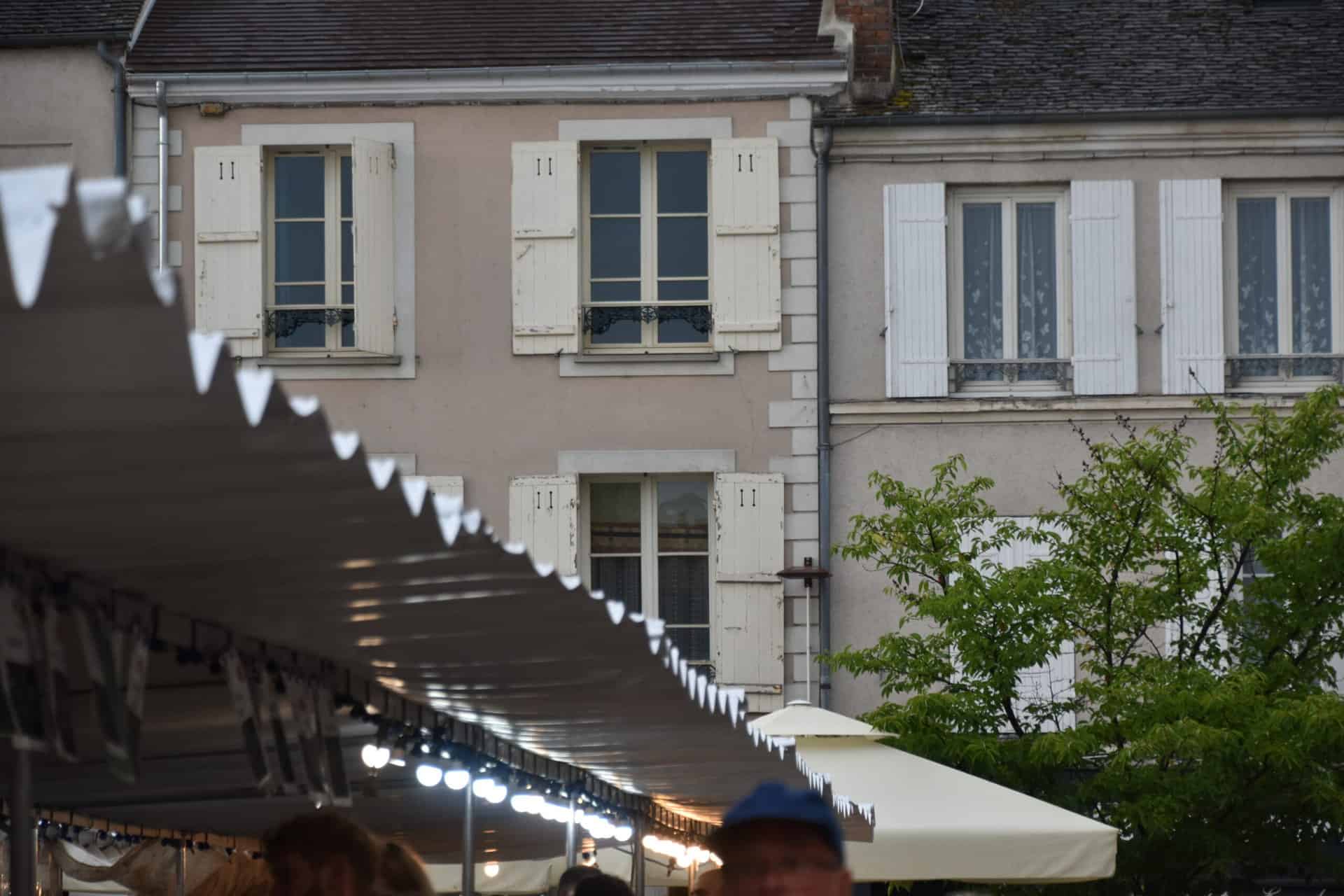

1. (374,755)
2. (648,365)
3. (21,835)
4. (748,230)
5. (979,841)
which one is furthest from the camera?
(648,365)

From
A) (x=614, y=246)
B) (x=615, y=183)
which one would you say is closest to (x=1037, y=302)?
(x=614, y=246)

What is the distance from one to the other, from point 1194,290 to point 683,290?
3920mm

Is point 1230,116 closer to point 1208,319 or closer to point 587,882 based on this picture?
point 1208,319

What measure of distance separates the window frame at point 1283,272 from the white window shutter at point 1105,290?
75 cm

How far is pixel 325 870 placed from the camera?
14.2ft

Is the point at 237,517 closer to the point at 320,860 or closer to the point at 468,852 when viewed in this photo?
the point at 320,860

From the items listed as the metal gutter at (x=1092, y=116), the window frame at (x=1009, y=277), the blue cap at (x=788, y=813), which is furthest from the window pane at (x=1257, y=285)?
the blue cap at (x=788, y=813)

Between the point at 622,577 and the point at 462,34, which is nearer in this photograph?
the point at 622,577

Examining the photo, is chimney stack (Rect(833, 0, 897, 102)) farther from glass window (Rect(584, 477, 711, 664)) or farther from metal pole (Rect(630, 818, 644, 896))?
metal pole (Rect(630, 818, 644, 896))

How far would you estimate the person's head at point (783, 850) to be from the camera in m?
3.10

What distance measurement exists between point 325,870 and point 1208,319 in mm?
13476

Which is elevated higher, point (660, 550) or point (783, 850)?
point (783, 850)

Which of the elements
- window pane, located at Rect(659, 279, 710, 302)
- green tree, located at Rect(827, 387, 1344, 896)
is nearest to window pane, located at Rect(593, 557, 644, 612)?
window pane, located at Rect(659, 279, 710, 302)

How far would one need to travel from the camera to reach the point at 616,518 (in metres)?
17.2
